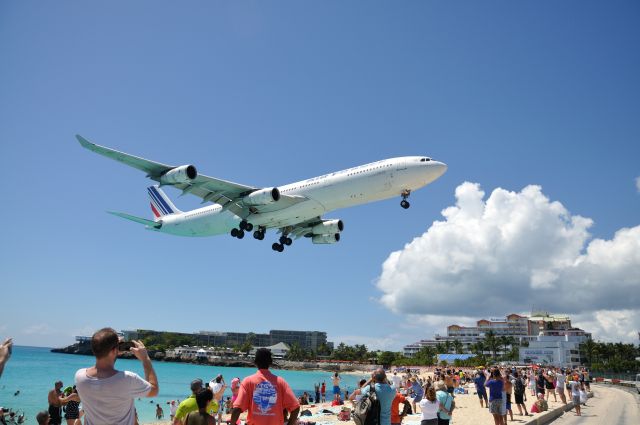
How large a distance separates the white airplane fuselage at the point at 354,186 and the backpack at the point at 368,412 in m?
23.2

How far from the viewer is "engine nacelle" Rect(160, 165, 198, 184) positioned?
95.9 feet

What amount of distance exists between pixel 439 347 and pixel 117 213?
5741 inches

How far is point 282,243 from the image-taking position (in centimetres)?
4000

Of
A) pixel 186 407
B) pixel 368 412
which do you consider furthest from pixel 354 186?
pixel 186 407

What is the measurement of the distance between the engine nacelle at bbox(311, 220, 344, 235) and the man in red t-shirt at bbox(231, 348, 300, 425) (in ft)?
108

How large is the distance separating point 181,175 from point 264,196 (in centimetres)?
576

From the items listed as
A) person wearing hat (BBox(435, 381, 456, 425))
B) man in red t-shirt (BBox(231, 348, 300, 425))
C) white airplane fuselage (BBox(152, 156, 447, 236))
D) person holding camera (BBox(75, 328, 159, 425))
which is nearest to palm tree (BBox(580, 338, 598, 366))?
white airplane fuselage (BBox(152, 156, 447, 236))

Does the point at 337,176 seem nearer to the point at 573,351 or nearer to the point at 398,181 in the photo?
the point at 398,181

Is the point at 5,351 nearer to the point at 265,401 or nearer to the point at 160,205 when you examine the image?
the point at 265,401

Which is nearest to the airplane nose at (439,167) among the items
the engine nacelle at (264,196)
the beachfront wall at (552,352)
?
the engine nacelle at (264,196)

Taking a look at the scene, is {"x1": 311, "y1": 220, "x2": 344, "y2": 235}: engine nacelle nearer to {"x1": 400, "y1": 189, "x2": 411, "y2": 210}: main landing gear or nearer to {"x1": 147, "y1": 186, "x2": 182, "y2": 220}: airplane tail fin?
{"x1": 400, "y1": 189, "x2": 411, "y2": 210}: main landing gear

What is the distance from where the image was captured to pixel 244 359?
177000 millimetres

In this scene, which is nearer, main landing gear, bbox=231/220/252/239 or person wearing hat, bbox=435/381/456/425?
person wearing hat, bbox=435/381/456/425

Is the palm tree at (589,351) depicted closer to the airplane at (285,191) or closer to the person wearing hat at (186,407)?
the airplane at (285,191)
